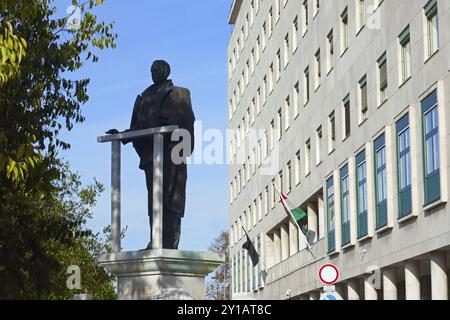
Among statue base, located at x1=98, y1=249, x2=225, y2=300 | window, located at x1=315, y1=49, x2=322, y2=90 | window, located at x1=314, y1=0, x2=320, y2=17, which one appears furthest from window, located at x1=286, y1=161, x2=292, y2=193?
statue base, located at x1=98, y1=249, x2=225, y2=300

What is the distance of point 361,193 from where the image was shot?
37688 mm

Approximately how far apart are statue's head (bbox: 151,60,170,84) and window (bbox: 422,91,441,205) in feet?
48.7

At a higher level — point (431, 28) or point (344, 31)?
point (344, 31)

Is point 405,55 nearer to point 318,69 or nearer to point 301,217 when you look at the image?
point 318,69

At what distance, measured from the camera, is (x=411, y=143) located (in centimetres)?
3123

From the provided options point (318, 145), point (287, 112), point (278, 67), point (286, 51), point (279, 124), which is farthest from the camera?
point (278, 67)

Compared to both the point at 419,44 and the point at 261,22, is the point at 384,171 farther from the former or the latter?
the point at 261,22

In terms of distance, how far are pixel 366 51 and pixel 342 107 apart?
4053 millimetres

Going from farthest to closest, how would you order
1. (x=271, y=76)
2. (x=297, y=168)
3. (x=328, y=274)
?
1. (x=271, y=76)
2. (x=297, y=168)
3. (x=328, y=274)

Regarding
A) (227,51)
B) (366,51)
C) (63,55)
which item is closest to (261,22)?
(227,51)

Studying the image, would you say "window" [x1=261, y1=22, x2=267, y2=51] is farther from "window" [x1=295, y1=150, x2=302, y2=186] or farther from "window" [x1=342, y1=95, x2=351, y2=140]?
"window" [x1=342, y1=95, x2=351, y2=140]

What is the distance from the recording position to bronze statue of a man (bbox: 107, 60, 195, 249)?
1498 cm

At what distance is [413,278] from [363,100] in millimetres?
7840

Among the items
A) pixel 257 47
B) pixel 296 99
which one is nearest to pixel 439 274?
pixel 296 99
